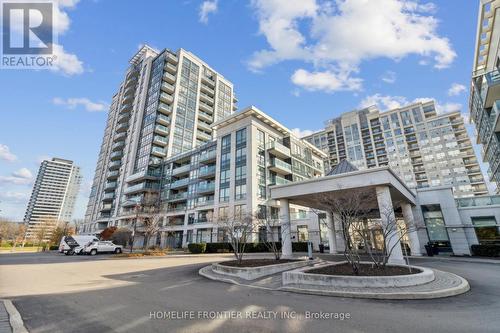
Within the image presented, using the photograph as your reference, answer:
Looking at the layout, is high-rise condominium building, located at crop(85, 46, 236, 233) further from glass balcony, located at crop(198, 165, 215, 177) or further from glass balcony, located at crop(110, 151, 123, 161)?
glass balcony, located at crop(198, 165, 215, 177)

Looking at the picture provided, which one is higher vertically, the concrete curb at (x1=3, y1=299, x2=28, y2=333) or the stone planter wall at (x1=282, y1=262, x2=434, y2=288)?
the stone planter wall at (x1=282, y1=262, x2=434, y2=288)

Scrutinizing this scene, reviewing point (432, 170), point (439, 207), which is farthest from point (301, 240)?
point (432, 170)

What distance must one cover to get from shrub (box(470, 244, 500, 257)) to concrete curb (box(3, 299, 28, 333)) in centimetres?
2962

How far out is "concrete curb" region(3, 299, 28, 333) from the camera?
4840 millimetres

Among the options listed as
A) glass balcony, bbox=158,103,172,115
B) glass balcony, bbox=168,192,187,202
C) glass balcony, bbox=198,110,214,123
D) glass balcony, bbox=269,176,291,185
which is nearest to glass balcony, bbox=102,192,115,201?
glass balcony, bbox=168,192,187,202

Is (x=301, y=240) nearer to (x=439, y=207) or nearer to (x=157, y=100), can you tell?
(x=439, y=207)

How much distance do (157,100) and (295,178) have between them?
132 ft

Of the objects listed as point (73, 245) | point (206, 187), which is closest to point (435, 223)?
point (206, 187)

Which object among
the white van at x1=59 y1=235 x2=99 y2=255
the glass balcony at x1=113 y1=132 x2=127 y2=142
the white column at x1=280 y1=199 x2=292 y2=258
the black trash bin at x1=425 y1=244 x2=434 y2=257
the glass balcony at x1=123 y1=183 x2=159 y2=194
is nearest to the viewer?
the white column at x1=280 y1=199 x2=292 y2=258

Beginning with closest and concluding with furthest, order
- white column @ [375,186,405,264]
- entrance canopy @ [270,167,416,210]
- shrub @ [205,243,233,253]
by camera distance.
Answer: white column @ [375,186,405,264]
entrance canopy @ [270,167,416,210]
shrub @ [205,243,233,253]

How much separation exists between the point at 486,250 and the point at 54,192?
223044mm

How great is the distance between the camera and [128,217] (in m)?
51.4

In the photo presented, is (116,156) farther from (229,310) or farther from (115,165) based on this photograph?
(229,310)

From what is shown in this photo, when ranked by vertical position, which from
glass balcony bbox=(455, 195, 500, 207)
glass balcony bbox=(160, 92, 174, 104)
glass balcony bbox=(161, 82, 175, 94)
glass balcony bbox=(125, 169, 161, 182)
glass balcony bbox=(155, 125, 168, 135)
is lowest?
glass balcony bbox=(455, 195, 500, 207)
